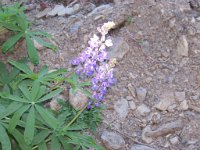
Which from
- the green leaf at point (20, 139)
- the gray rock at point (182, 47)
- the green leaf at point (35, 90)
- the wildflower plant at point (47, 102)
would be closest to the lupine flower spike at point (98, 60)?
the wildflower plant at point (47, 102)

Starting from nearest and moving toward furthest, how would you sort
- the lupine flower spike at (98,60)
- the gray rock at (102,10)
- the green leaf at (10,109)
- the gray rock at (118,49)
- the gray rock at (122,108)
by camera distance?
the lupine flower spike at (98,60) < the green leaf at (10,109) < the gray rock at (122,108) < the gray rock at (118,49) < the gray rock at (102,10)

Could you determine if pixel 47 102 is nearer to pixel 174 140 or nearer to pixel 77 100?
pixel 77 100

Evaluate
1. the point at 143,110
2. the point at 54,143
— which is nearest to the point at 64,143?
the point at 54,143

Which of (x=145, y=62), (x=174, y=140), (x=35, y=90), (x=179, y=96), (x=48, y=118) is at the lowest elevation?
(x=174, y=140)

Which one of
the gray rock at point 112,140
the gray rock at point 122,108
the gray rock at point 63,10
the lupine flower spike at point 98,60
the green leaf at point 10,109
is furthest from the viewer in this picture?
the gray rock at point 63,10

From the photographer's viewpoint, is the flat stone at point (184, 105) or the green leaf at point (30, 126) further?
the flat stone at point (184, 105)

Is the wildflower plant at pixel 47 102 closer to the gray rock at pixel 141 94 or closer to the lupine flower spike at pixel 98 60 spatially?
the lupine flower spike at pixel 98 60

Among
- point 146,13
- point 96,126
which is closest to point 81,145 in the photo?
point 96,126
